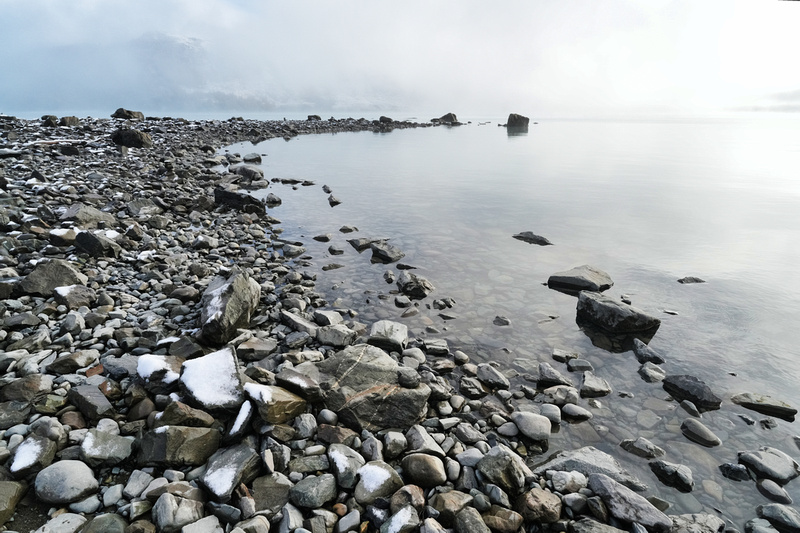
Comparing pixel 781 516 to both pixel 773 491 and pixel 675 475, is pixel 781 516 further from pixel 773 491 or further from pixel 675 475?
pixel 675 475

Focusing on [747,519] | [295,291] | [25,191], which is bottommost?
[747,519]

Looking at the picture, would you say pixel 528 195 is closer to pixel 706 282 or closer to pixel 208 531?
pixel 706 282

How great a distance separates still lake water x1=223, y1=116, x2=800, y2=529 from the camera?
5.76 metres

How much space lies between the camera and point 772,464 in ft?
16.3

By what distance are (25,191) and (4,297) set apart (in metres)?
9.49

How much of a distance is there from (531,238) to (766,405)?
9.55 metres

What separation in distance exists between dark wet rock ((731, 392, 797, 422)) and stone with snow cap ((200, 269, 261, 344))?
28.6 ft

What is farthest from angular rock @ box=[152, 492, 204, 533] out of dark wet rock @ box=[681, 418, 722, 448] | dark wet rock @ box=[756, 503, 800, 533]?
dark wet rock @ box=[681, 418, 722, 448]

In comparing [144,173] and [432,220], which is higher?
[144,173]

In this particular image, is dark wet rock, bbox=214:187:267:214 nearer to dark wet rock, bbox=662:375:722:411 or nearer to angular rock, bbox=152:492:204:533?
angular rock, bbox=152:492:204:533

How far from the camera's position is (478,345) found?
7.76 m

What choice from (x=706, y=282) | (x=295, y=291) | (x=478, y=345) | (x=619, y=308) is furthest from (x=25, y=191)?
(x=706, y=282)

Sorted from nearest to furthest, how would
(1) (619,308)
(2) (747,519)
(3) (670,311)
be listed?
1. (2) (747,519)
2. (1) (619,308)
3. (3) (670,311)

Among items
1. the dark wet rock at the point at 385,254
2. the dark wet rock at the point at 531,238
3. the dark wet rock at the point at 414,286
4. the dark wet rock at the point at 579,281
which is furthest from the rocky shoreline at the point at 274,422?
the dark wet rock at the point at 531,238
